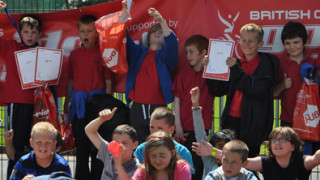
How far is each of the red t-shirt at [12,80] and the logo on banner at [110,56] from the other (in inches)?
39.5

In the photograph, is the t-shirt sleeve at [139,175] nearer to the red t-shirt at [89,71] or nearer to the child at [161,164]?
the child at [161,164]

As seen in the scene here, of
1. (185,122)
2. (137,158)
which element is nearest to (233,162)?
(137,158)

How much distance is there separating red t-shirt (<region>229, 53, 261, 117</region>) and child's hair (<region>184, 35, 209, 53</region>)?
508 millimetres

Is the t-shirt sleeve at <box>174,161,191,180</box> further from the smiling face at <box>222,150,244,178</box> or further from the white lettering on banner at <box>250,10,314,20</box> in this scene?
the white lettering on banner at <box>250,10,314,20</box>

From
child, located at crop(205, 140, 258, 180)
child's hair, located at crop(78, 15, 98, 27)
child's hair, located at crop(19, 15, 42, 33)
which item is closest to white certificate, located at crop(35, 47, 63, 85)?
child's hair, located at crop(19, 15, 42, 33)

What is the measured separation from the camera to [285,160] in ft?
19.6

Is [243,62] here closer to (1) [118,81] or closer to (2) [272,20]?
(2) [272,20]

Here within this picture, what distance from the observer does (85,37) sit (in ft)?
23.8

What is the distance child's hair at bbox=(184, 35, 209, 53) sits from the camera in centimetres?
690

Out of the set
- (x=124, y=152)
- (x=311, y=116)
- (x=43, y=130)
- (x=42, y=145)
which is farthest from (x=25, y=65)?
(x=311, y=116)

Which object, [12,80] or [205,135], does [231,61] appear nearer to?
[205,135]

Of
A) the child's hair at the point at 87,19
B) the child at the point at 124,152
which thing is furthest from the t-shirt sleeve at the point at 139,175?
the child's hair at the point at 87,19

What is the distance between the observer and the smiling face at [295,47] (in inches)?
262

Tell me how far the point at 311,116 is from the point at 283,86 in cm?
44
